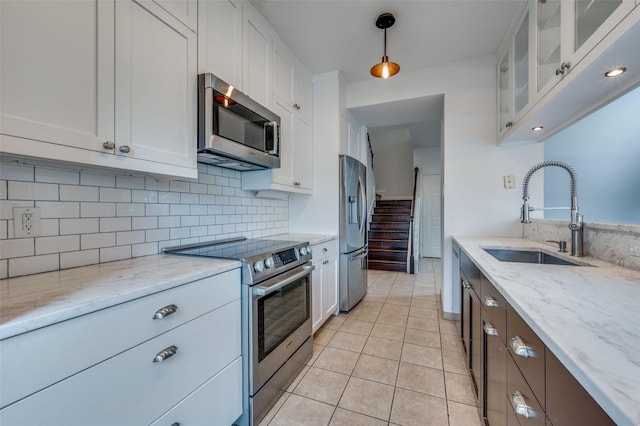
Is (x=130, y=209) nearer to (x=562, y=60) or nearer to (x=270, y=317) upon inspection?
(x=270, y=317)

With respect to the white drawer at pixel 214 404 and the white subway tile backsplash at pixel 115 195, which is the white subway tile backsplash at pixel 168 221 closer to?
the white subway tile backsplash at pixel 115 195

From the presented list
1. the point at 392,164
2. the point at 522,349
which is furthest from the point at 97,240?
the point at 392,164

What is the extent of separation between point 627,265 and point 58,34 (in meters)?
2.55

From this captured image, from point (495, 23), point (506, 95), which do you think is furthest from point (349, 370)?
point (495, 23)

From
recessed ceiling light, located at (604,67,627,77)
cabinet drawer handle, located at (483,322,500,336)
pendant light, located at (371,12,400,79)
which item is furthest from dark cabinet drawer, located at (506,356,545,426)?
pendant light, located at (371,12,400,79)

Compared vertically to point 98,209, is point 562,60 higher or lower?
higher

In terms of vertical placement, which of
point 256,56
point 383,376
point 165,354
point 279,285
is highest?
point 256,56

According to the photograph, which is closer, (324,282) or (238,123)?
(238,123)

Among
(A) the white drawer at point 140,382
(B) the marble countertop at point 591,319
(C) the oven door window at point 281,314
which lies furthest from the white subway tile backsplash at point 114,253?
(B) the marble countertop at point 591,319

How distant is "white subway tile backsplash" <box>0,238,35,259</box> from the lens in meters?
1.03

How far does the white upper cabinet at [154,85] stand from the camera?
115 cm

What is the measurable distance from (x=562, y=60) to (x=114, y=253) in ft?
8.20

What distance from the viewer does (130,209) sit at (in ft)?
4.80

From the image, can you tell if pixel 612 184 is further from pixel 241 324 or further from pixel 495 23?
pixel 241 324
